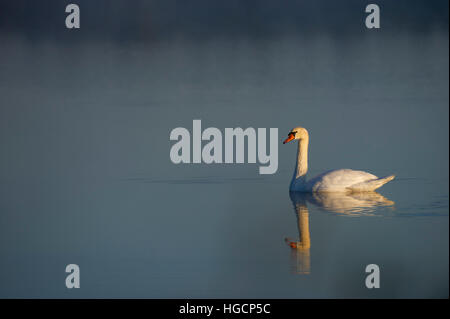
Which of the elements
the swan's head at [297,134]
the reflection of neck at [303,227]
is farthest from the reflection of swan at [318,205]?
the swan's head at [297,134]

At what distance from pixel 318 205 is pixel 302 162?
4.26 ft

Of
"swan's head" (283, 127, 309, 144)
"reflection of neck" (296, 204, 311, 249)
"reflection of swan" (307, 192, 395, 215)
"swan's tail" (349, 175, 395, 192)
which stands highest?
"swan's head" (283, 127, 309, 144)

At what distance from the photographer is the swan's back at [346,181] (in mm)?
7441

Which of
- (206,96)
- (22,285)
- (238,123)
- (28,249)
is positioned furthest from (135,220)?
(206,96)

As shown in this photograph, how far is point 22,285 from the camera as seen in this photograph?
4.89 meters

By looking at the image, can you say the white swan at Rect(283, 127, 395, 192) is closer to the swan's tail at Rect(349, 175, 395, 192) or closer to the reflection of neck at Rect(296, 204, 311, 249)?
the swan's tail at Rect(349, 175, 395, 192)

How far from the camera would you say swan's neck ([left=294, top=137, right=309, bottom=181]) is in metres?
7.97

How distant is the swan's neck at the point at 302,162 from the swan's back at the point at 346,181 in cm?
36

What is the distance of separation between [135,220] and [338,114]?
18.5ft

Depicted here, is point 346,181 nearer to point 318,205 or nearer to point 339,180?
point 339,180

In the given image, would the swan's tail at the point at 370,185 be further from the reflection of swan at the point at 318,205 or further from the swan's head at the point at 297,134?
the swan's head at the point at 297,134

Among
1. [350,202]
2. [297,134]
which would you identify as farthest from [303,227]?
[297,134]

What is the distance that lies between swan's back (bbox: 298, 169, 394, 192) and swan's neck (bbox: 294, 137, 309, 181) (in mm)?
357

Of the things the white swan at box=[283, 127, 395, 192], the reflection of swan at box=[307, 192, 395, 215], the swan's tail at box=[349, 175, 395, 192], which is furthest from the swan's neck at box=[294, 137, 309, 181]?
the swan's tail at box=[349, 175, 395, 192]
